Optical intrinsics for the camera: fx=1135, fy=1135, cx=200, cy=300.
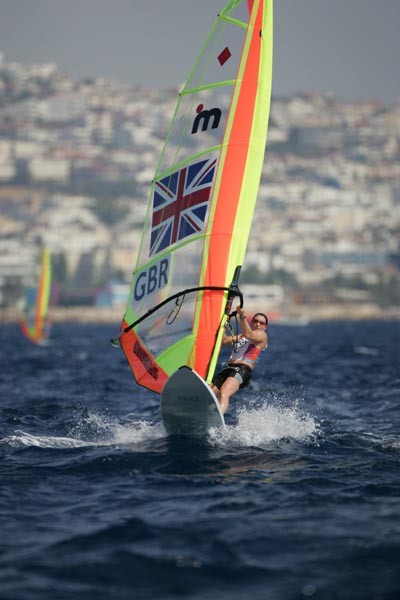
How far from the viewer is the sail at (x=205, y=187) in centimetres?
1285

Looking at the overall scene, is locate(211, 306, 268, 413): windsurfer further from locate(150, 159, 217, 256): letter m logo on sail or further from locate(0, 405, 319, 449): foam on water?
locate(150, 159, 217, 256): letter m logo on sail

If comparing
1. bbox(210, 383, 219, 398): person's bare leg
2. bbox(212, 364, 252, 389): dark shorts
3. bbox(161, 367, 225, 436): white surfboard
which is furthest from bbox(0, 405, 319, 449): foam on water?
bbox(212, 364, 252, 389): dark shorts

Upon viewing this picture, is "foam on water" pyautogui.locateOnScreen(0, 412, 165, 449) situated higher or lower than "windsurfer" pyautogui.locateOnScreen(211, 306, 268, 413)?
lower

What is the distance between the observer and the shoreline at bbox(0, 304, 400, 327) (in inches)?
6535

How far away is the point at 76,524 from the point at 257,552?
158 centimetres

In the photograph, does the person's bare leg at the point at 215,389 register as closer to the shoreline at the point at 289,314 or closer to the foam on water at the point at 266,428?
the foam on water at the point at 266,428

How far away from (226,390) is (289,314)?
157 meters

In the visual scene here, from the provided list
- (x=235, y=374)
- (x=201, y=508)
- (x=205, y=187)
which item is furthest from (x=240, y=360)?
(x=201, y=508)

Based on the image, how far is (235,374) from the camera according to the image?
41.6 ft

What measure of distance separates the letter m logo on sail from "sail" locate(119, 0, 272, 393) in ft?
0.04

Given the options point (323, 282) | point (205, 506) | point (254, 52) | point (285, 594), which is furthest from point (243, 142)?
point (323, 282)

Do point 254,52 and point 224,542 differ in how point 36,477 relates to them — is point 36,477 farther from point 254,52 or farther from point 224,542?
point 254,52

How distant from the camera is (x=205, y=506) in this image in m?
9.59

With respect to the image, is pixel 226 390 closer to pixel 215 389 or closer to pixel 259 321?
pixel 215 389
